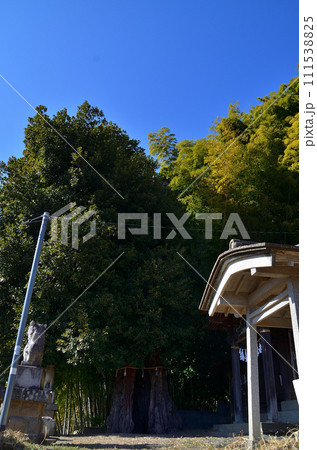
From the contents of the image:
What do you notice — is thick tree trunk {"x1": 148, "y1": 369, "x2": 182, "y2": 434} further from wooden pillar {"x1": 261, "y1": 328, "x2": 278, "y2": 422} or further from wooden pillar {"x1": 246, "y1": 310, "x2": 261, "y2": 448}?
wooden pillar {"x1": 246, "y1": 310, "x2": 261, "y2": 448}

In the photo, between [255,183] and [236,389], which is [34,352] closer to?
[236,389]

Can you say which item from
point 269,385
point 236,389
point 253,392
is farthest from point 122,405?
point 253,392

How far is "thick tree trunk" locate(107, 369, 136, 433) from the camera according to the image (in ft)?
40.2

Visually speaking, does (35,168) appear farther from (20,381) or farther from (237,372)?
(237,372)

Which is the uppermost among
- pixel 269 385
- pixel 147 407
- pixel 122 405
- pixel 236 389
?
pixel 269 385

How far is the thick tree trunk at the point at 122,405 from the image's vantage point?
40.2ft

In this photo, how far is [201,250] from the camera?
15.0 m

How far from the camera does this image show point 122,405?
12.6 m

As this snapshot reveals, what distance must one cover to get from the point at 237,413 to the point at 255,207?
27.2 ft

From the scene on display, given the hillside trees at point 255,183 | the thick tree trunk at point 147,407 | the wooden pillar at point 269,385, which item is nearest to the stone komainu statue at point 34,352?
the wooden pillar at point 269,385

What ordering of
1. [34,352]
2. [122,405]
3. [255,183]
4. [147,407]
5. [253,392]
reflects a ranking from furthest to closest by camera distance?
[255,183] → [147,407] → [122,405] → [34,352] → [253,392]

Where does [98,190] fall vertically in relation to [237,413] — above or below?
above
